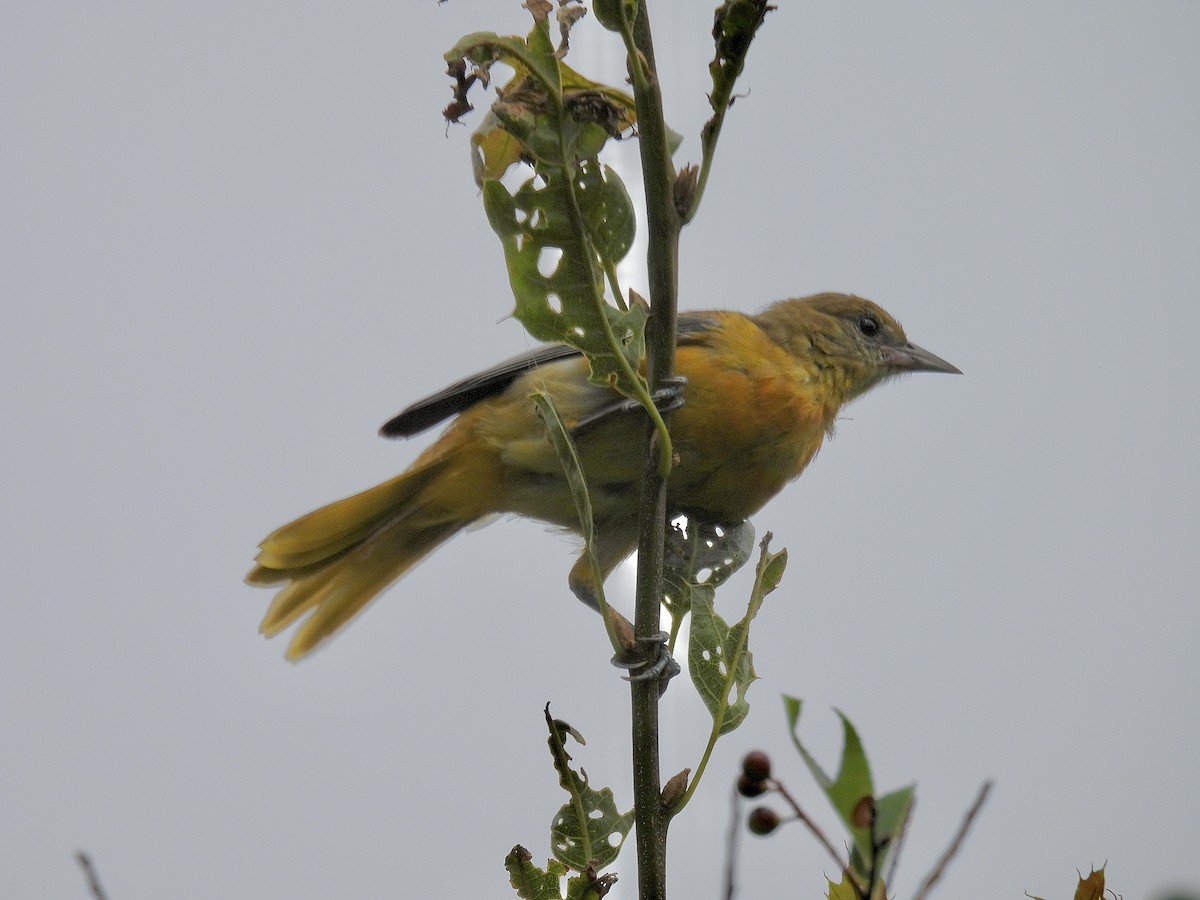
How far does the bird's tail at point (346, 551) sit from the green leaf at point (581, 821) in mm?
2389

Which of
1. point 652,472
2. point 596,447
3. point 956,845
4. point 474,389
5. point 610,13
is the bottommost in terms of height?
point 956,845

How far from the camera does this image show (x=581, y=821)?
2021 millimetres

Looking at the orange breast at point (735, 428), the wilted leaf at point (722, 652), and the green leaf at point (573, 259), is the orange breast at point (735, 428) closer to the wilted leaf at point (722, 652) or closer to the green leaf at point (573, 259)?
the wilted leaf at point (722, 652)

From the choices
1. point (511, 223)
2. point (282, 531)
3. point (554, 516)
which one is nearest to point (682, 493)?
point (554, 516)

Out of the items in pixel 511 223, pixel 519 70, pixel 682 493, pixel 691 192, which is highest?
pixel 519 70

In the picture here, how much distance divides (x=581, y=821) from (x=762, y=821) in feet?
1.89

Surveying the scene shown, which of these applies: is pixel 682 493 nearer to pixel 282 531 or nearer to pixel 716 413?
pixel 716 413

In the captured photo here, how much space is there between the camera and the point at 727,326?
4.06 meters

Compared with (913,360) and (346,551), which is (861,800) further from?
(913,360)

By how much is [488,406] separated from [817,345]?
1.30m

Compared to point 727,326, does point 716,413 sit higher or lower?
lower

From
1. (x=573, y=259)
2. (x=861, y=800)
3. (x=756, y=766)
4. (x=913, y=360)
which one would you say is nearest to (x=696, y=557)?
(x=573, y=259)

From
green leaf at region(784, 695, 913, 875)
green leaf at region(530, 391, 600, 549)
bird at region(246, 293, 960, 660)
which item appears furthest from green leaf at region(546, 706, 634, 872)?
bird at region(246, 293, 960, 660)

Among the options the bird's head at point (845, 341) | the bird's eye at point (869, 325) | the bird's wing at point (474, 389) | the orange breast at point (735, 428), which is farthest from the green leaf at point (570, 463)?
the bird's eye at point (869, 325)
